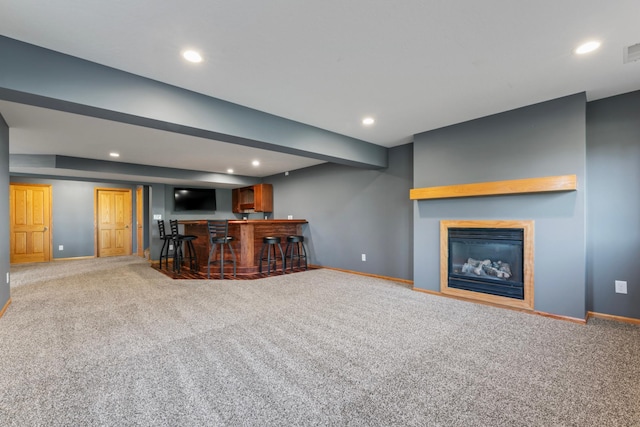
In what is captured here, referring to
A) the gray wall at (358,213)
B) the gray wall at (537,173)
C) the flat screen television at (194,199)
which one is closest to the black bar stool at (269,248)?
the gray wall at (358,213)

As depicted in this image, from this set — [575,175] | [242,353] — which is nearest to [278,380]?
[242,353]

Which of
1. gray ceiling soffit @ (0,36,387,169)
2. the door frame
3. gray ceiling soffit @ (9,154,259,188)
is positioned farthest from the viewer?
the door frame

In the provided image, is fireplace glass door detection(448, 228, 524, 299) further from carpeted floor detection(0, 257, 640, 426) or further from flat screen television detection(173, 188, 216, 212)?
flat screen television detection(173, 188, 216, 212)

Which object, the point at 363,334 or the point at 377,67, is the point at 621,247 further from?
the point at 377,67

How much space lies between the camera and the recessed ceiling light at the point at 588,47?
2.06 metres

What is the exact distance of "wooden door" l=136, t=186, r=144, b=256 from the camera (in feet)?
26.6

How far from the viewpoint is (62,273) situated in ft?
18.4

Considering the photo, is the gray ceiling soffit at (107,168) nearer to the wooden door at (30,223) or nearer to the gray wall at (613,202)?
the wooden door at (30,223)

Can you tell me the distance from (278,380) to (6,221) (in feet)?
12.7

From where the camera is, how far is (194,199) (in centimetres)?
800

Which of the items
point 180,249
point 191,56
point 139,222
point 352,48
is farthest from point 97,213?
point 352,48

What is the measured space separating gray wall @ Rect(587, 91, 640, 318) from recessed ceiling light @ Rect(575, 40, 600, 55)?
1.34 m

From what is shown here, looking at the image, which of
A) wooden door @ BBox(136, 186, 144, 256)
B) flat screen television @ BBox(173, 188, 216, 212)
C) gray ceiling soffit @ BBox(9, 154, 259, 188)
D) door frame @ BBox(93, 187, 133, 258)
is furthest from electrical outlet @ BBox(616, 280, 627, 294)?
door frame @ BBox(93, 187, 133, 258)

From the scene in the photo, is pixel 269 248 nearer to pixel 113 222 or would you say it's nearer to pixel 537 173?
pixel 537 173
